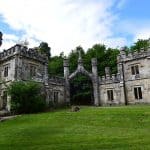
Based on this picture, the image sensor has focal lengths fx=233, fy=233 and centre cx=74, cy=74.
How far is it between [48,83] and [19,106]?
7636mm

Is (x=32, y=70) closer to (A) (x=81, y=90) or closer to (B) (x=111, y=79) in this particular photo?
(B) (x=111, y=79)

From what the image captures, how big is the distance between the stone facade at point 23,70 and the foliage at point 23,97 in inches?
109

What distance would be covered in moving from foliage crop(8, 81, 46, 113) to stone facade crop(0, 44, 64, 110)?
2.76 m

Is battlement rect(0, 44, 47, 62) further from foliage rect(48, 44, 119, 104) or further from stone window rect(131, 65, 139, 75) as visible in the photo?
stone window rect(131, 65, 139, 75)

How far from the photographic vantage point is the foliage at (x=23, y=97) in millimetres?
24219

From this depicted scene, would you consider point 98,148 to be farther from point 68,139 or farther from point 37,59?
point 37,59

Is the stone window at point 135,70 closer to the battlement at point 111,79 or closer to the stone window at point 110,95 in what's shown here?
the battlement at point 111,79

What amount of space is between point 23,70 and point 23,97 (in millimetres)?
5245

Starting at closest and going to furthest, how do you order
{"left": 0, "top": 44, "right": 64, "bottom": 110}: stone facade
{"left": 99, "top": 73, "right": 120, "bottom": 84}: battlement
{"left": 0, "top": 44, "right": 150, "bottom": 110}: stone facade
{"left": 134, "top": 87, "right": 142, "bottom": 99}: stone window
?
{"left": 0, "top": 44, "right": 64, "bottom": 110}: stone facade
{"left": 0, "top": 44, "right": 150, "bottom": 110}: stone facade
{"left": 134, "top": 87, "right": 142, "bottom": 99}: stone window
{"left": 99, "top": 73, "right": 120, "bottom": 84}: battlement

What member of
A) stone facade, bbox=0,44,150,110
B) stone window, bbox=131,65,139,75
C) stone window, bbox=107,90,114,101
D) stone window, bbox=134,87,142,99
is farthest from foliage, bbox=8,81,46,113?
stone window, bbox=131,65,139,75

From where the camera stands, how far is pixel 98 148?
957cm

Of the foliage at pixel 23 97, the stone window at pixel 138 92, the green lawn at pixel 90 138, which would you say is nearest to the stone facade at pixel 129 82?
the stone window at pixel 138 92

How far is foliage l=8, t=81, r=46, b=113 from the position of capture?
24219 millimetres

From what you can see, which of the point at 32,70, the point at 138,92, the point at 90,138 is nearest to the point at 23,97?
the point at 32,70
